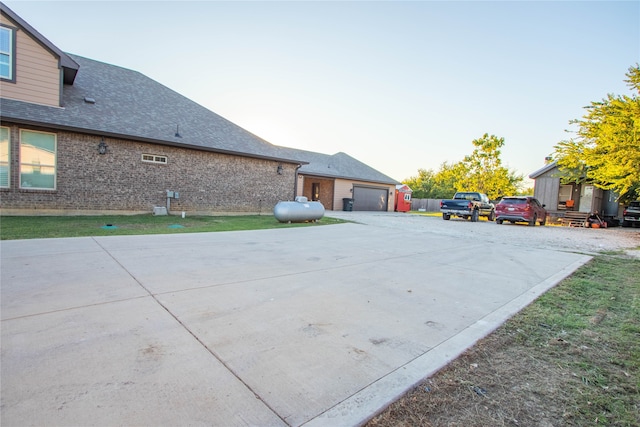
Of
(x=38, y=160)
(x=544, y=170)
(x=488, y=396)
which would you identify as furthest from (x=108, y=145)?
(x=544, y=170)

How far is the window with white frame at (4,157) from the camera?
415 inches

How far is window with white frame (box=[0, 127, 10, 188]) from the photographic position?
1054 cm

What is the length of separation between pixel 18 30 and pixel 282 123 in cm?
1175

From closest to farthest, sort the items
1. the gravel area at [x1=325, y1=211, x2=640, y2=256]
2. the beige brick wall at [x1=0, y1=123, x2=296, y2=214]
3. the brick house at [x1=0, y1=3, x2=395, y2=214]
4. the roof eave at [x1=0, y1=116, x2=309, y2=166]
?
the gravel area at [x1=325, y1=211, x2=640, y2=256] < the roof eave at [x1=0, y1=116, x2=309, y2=166] < the brick house at [x1=0, y1=3, x2=395, y2=214] < the beige brick wall at [x1=0, y1=123, x2=296, y2=214]

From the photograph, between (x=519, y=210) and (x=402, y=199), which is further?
(x=402, y=199)

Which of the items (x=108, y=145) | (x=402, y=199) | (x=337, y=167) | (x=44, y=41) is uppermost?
(x=44, y=41)

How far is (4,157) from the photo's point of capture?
10602 millimetres

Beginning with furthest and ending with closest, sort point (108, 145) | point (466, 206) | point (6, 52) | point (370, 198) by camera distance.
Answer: point (370, 198)
point (466, 206)
point (108, 145)
point (6, 52)

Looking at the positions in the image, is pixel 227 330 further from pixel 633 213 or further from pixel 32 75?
pixel 633 213

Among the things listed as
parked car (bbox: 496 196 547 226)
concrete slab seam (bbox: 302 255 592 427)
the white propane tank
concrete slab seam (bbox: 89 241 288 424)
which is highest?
parked car (bbox: 496 196 547 226)

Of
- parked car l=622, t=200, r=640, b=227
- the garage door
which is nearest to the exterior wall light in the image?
the garage door

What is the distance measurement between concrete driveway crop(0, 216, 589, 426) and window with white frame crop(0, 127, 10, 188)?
6833mm

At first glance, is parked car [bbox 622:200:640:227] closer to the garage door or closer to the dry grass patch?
the garage door

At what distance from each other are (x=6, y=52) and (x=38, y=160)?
3.98 m
